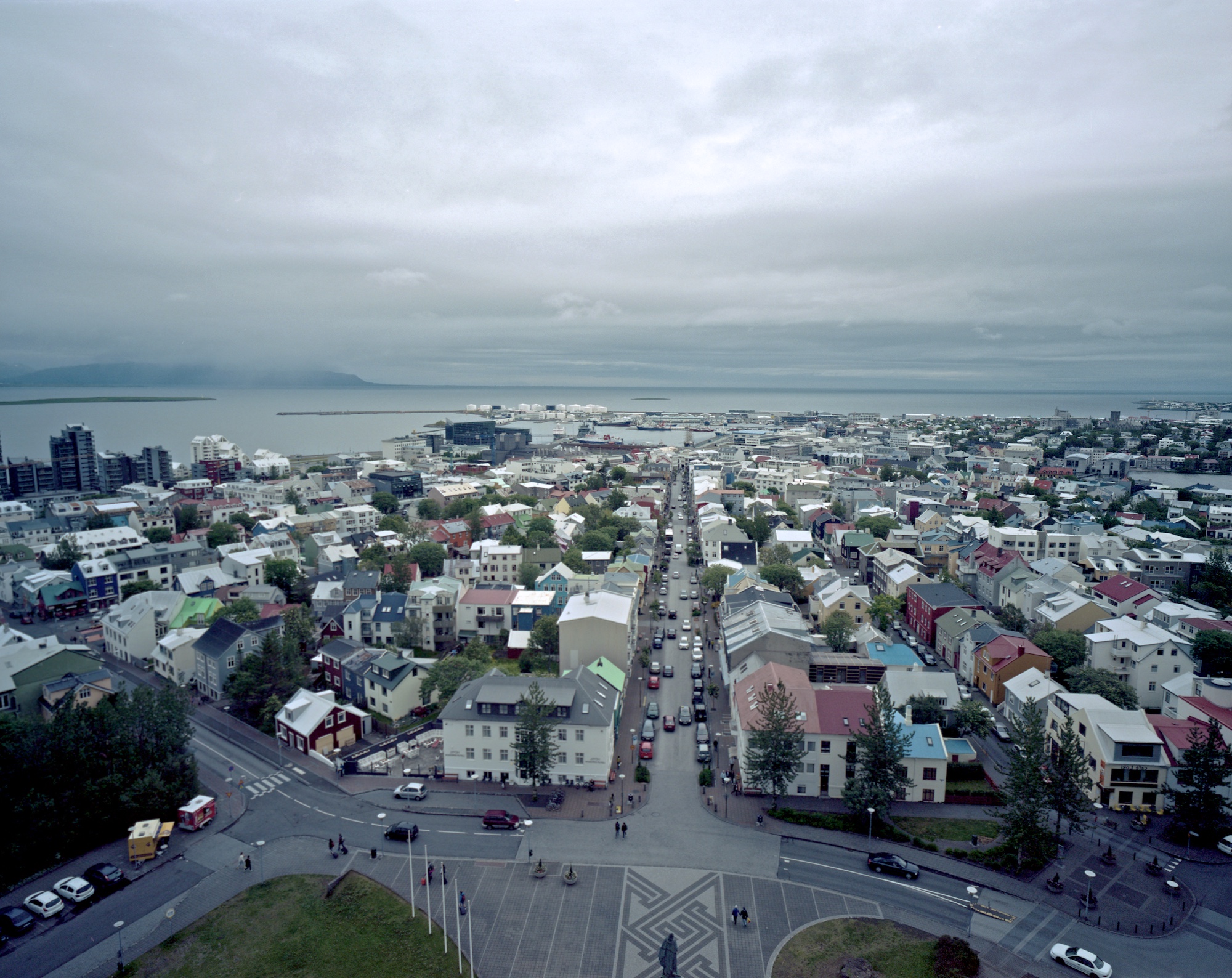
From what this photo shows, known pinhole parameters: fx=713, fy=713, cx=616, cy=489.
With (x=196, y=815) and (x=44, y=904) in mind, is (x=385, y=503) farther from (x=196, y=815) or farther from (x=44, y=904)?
(x=44, y=904)

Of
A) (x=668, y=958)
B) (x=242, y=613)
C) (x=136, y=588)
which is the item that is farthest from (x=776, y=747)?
(x=136, y=588)

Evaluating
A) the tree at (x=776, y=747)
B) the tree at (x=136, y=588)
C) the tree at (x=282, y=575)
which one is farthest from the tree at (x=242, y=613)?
the tree at (x=776, y=747)

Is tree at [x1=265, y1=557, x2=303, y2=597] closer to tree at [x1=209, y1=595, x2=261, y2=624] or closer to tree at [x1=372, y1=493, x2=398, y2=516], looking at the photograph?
tree at [x1=209, y1=595, x2=261, y2=624]

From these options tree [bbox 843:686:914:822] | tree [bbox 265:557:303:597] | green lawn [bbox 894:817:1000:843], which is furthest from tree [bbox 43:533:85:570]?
green lawn [bbox 894:817:1000:843]

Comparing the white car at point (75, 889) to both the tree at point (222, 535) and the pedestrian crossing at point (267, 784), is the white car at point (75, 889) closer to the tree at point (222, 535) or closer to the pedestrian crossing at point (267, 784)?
the pedestrian crossing at point (267, 784)

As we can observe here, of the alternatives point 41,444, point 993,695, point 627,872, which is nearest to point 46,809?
point 627,872

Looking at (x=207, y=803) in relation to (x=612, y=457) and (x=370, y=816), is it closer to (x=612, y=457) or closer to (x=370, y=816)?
(x=370, y=816)
